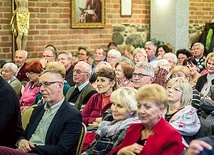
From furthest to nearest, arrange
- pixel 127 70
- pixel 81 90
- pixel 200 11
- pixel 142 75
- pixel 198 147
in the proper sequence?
pixel 200 11 < pixel 127 70 < pixel 81 90 < pixel 142 75 < pixel 198 147

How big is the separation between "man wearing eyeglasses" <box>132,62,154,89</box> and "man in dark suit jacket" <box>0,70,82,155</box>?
1.40 meters

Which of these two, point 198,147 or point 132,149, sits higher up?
point 198,147

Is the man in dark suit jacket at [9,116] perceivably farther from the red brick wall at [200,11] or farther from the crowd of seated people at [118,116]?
the red brick wall at [200,11]

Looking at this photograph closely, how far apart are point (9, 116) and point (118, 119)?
899 millimetres

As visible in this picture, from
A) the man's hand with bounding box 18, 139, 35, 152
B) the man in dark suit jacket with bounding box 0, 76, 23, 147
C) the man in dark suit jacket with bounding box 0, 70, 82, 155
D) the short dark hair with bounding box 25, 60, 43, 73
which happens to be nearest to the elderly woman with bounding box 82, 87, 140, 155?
the man in dark suit jacket with bounding box 0, 70, 82, 155

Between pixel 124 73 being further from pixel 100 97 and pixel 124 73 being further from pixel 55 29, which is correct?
pixel 55 29

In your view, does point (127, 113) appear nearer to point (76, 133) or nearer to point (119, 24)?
point (76, 133)

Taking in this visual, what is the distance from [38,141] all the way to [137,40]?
6.89 m

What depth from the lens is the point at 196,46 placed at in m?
Result: 9.11

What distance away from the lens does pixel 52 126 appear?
420 centimetres

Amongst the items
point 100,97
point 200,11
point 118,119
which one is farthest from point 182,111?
point 200,11

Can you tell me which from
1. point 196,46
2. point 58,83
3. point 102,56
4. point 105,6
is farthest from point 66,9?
point 58,83

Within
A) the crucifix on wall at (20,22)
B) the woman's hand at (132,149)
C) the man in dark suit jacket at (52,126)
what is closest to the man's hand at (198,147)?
the woman's hand at (132,149)

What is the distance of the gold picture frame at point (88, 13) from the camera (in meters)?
9.98
